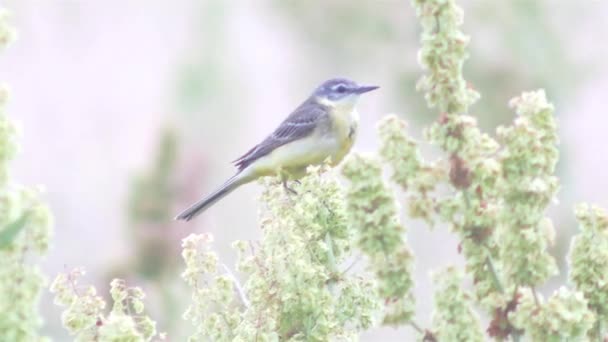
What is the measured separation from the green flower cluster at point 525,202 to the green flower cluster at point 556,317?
70 millimetres

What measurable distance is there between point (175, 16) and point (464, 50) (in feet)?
26.2

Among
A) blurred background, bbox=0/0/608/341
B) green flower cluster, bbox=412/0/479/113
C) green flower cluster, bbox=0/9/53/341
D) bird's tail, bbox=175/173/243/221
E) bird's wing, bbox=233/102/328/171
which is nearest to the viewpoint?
green flower cluster, bbox=0/9/53/341

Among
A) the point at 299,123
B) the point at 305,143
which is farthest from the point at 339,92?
the point at 305,143

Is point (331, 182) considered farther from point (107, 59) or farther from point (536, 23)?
point (107, 59)

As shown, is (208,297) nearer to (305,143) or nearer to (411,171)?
(411,171)

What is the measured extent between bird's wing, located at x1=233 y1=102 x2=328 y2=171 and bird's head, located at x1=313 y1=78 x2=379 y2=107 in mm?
48

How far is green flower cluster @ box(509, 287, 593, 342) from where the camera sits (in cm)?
229

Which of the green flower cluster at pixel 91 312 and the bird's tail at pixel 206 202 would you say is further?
the bird's tail at pixel 206 202

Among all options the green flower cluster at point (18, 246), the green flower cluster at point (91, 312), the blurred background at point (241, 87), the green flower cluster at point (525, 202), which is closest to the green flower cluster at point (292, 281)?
the green flower cluster at point (91, 312)

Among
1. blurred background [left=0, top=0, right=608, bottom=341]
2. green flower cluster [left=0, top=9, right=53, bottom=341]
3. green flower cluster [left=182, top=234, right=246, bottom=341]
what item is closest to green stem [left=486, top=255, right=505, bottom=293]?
green flower cluster [left=182, top=234, right=246, bottom=341]

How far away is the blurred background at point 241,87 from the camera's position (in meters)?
8.32

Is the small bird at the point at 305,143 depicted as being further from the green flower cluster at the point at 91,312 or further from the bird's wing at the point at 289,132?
the green flower cluster at the point at 91,312

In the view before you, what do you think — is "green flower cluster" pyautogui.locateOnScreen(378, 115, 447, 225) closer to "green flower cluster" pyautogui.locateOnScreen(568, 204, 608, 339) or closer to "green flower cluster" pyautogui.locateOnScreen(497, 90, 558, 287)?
"green flower cluster" pyautogui.locateOnScreen(497, 90, 558, 287)

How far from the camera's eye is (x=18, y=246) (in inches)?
82.6
